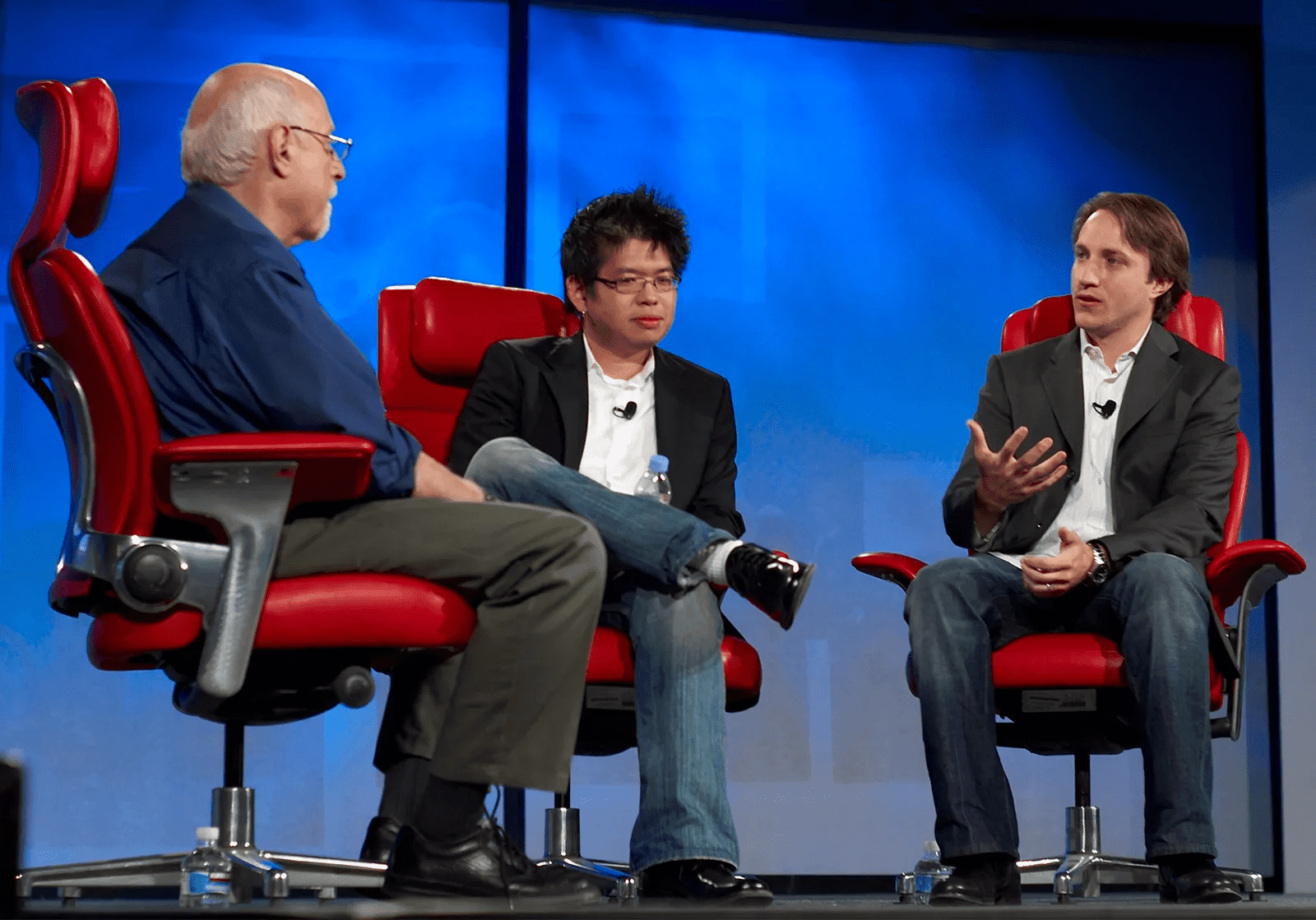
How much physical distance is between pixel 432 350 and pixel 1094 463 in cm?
138

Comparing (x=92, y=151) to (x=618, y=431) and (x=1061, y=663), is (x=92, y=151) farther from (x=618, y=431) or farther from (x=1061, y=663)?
(x=1061, y=663)

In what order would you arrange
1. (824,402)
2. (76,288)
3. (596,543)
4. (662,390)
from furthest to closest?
(824,402) → (662,390) → (596,543) → (76,288)

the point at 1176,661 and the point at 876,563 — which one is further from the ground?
the point at 876,563

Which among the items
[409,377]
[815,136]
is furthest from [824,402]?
[409,377]

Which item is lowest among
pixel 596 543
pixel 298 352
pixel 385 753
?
pixel 385 753

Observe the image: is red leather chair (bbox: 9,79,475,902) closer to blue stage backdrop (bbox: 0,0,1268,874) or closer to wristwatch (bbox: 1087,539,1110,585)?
wristwatch (bbox: 1087,539,1110,585)

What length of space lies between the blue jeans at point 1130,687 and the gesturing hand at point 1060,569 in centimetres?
8

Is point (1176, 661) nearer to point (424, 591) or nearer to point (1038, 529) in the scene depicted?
point (1038, 529)

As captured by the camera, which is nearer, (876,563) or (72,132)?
(72,132)

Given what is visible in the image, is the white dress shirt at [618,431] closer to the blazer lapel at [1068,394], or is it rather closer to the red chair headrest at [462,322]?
the red chair headrest at [462,322]

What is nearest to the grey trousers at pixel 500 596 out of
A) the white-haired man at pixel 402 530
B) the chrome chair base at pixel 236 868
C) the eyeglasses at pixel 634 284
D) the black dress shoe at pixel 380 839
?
the white-haired man at pixel 402 530

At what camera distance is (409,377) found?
291 centimetres

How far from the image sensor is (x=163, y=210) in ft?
12.4

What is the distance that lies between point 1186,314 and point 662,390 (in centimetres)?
116
